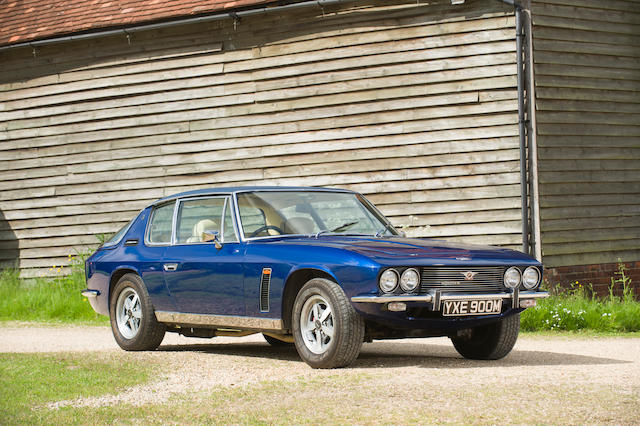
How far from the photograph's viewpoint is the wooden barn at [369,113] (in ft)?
43.9

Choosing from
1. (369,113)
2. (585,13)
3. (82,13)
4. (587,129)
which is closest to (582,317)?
(587,129)

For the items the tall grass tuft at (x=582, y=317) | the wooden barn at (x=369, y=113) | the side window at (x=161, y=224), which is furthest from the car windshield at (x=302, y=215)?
the wooden barn at (x=369, y=113)

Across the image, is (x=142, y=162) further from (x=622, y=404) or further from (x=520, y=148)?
(x=622, y=404)

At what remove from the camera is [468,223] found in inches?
534

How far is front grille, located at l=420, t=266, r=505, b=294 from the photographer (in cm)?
687

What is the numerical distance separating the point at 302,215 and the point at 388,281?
1.56 metres

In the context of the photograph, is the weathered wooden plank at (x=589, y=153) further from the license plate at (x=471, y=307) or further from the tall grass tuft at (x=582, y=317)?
the license plate at (x=471, y=307)

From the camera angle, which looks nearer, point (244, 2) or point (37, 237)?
point (244, 2)

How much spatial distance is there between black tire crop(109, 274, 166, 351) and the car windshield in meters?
1.43

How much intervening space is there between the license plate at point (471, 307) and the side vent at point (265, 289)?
1424mm

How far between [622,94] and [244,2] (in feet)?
19.5

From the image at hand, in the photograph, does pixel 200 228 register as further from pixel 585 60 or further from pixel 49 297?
pixel 585 60

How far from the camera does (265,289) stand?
7473 millimetres

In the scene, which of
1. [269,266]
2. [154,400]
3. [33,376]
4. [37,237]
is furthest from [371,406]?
[37,237]
